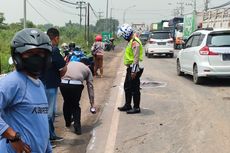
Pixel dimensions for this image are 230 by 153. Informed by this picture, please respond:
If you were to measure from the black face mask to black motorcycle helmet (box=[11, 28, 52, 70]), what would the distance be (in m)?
0.03

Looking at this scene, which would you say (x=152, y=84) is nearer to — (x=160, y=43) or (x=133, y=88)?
(x=133, y=88)

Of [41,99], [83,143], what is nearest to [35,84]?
[41,99]

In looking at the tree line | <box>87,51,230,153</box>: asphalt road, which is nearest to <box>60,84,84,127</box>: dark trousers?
<box>87,51,230,153</box>: asphalt road

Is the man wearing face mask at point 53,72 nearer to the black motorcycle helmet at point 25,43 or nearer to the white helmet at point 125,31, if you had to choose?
the white helmet at point 125,31

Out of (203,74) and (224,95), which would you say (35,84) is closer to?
(224,95)

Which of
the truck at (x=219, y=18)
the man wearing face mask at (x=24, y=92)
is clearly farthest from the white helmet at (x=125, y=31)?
the truck at (x=219, y=18)

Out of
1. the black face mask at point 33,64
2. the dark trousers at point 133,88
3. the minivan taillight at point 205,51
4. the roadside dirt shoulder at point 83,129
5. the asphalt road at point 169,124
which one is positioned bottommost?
the roadside dirt shoulder at point 83,129

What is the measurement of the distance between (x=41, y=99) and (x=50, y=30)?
3.86 metres

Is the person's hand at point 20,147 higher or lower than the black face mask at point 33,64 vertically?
lower

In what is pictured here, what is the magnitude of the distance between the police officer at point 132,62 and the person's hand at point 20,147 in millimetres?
6658

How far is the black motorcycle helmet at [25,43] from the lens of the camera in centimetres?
304

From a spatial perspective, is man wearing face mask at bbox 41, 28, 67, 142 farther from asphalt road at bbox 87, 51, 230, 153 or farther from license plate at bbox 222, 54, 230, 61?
license plate at bbox 222, 54, 230, 61

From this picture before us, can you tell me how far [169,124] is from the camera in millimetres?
8672

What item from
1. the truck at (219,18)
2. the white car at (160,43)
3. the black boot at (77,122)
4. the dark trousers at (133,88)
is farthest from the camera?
the white car at (160,43)
